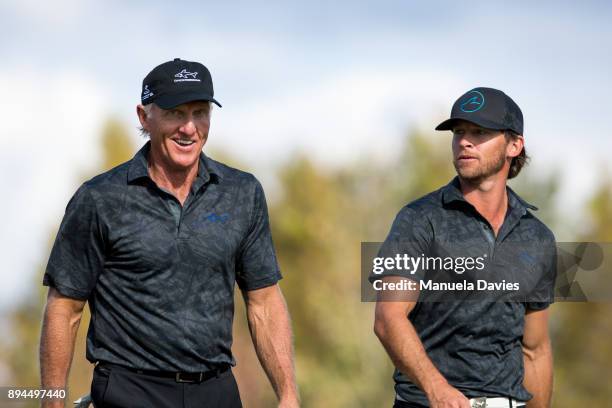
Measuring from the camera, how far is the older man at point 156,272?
6.86 m

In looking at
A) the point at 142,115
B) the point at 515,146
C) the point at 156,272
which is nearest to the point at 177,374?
the point at 156,272

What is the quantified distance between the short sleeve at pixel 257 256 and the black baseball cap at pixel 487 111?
4.74 ft

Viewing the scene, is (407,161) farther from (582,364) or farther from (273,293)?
(273,293)

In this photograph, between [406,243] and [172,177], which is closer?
[172,177]

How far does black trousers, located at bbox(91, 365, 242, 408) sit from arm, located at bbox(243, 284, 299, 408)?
48cm

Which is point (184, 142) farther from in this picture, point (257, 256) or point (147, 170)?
point (257, 256)

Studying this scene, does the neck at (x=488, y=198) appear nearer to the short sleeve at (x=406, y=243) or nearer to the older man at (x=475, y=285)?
the older man at (x=475, y=285)

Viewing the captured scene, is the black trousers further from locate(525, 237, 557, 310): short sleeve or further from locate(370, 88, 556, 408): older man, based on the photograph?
locate(525, 237, 557, 310): short sleeve

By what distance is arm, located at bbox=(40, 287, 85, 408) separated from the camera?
683 cm

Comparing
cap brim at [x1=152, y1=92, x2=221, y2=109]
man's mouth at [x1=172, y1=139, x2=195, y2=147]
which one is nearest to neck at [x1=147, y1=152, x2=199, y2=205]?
man's mouth at [x1=172, y1=139, x2=195, y2=147]

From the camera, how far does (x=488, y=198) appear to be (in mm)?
8125

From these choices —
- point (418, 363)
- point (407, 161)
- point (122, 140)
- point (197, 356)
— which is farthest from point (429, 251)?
point (122, 140)

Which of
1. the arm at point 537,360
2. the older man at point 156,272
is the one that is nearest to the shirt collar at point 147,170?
the older man at point 156,272

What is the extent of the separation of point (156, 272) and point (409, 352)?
1.65 meters
